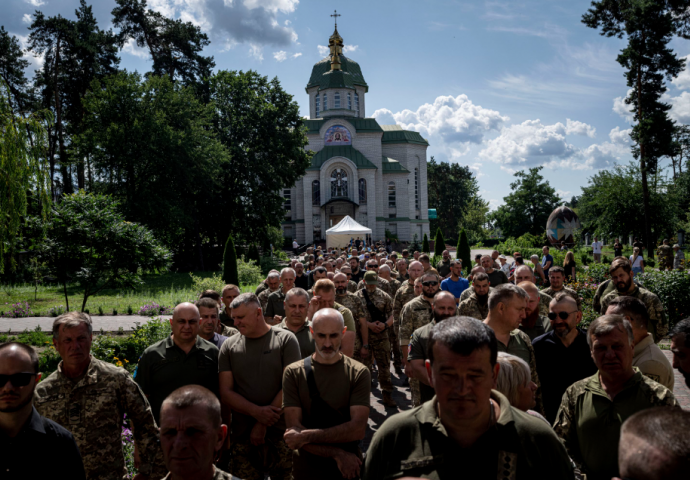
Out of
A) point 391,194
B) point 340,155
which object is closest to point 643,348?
point 340,155

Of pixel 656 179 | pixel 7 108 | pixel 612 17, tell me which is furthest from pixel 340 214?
pixel 7 108

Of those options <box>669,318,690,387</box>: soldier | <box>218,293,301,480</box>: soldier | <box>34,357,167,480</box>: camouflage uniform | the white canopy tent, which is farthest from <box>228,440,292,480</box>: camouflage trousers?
the white canopy tent


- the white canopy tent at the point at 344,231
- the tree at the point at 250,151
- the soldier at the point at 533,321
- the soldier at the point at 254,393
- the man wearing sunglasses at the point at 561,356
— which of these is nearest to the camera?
the soldier at the point at 254,393

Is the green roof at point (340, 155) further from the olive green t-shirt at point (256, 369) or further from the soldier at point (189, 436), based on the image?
the soldier at point (189, 436)

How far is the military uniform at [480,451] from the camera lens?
1787 millimetres

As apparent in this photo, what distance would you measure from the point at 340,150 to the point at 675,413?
171ft

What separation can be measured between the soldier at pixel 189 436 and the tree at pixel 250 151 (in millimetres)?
33231

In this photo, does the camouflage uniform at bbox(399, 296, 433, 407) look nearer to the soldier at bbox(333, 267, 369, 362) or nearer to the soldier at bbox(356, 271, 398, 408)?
the soldier at bbox(333, 267, 369, 362)

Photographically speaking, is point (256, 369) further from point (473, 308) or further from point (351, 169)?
point (351, 169)

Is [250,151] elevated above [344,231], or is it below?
above

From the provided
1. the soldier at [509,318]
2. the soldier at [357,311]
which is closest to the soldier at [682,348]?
the soldier at [509,318]

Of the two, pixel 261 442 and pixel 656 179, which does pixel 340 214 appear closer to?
pixel 656 179

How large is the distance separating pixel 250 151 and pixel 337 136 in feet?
65.1

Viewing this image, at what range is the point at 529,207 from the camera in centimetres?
5725
